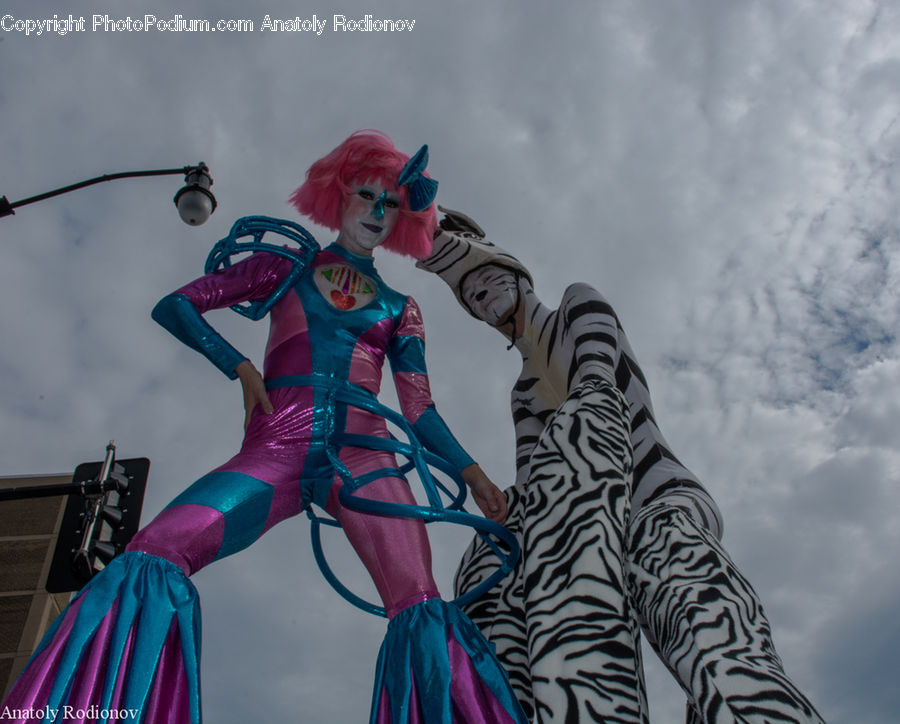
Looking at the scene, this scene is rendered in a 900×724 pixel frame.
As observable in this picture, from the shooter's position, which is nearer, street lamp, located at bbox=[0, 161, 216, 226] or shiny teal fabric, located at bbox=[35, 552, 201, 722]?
shiny teal fabric, located at bbox=[35, 552, 201, 722]

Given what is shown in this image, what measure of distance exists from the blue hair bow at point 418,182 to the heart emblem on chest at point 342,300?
1.78 ft

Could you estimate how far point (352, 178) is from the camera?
3223mm

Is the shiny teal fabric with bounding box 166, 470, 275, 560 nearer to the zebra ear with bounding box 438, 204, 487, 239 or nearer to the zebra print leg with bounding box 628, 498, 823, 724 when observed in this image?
the zebra print leg with bounding box 628, 498, 823, 724

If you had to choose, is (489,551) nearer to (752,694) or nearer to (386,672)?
(386,672)

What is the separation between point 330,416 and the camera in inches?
103

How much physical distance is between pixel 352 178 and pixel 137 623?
197 centimetres

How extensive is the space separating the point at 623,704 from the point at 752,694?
340 millimetres

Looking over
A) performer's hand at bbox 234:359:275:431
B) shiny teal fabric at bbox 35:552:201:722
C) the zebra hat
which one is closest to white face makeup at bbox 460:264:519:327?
the zebra hat

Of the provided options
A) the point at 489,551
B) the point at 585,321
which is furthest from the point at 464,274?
the point at 489,551

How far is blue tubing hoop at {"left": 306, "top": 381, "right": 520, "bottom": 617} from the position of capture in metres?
2.23

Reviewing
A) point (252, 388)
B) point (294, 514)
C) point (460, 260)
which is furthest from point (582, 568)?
point (460, 260)

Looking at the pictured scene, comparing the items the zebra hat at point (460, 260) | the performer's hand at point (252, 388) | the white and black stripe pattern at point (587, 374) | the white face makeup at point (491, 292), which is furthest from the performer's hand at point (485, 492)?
the zebra hat at point (460, 260)

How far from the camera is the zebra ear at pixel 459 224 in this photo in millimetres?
4369

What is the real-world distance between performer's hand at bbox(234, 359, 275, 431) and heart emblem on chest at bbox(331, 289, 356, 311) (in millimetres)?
470
